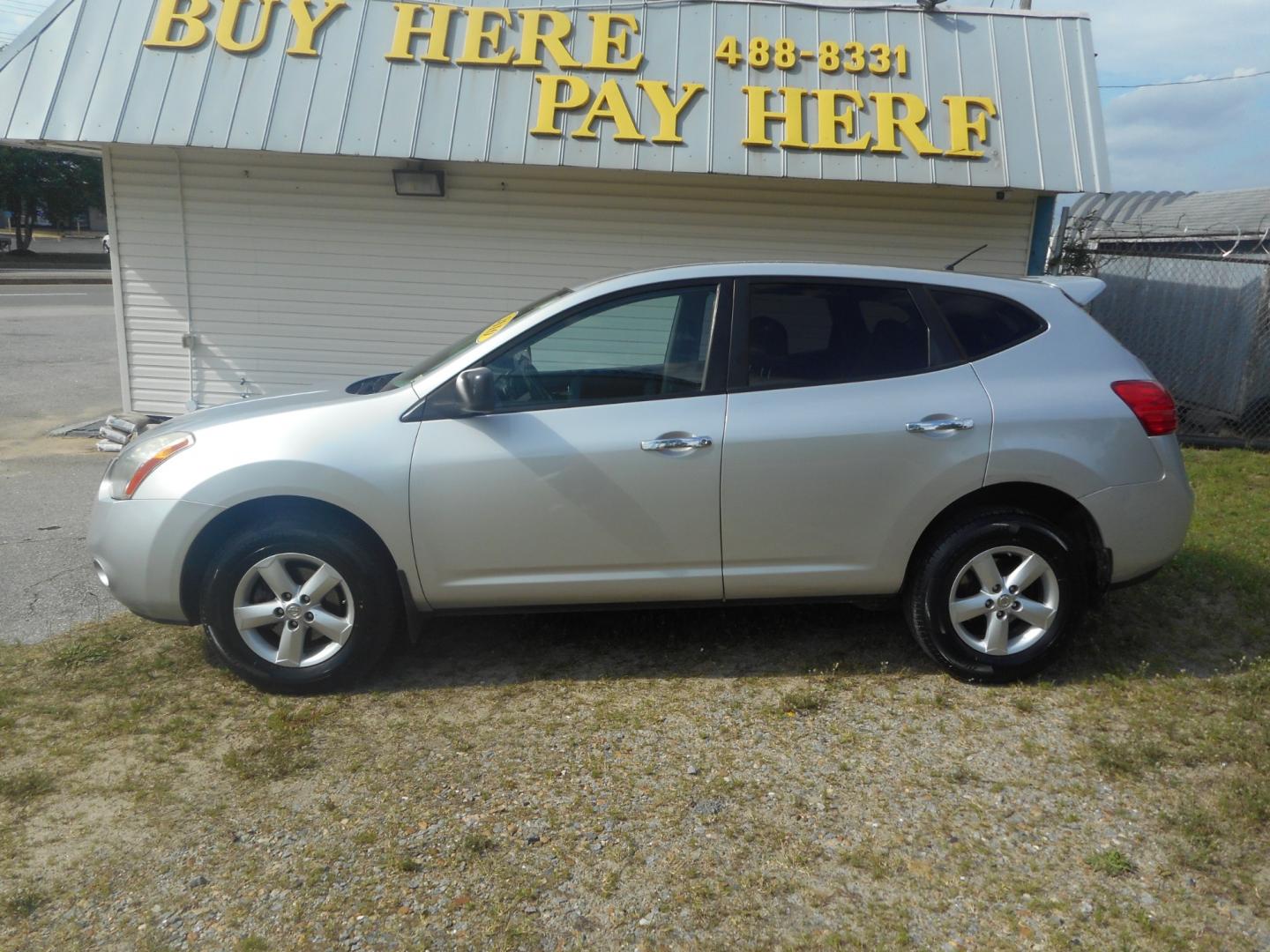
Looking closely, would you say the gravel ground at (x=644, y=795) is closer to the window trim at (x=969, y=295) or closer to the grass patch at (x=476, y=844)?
the grass patch at (x=476, y=844)

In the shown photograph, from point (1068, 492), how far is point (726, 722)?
171cm

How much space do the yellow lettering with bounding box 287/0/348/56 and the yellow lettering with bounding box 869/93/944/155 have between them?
14.6 ft

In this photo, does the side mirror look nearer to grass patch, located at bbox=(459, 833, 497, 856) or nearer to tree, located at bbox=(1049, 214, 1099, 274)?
grass patch, located at bbox=(459, 833, 497, 856)

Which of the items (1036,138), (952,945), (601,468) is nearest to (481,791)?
(601,468)

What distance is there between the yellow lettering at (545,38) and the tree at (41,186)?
3340 centimetres

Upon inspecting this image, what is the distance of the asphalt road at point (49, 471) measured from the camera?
546cm

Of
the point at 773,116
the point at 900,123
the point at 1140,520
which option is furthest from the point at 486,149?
the point at 1140,520

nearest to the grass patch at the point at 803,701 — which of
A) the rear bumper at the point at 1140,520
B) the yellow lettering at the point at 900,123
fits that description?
the rear bumper at the point at 1140,520

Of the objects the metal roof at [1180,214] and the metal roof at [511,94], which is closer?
the metal roof at [511,94]

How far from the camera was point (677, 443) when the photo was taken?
167 inches

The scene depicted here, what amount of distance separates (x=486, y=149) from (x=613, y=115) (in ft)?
3.45

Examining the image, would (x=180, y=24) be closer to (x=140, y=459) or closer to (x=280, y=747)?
(x=140, y=459)

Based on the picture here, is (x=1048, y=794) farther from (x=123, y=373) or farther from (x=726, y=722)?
(x=123, y=373)

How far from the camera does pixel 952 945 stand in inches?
113
